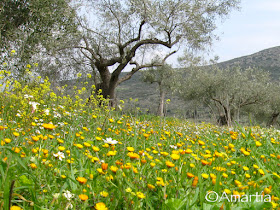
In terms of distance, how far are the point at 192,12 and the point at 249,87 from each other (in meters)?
14.5

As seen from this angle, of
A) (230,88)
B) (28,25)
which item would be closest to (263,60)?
(230,88)

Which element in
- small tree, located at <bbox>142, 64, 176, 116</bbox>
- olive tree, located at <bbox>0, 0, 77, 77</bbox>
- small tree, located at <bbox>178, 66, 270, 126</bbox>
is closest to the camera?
olive tree, located at <bbox>0, 0, 77, 77</bbox>

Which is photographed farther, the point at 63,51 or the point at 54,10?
the point at 63,51

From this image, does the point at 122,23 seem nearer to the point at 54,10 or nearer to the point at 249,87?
the point at 54,10

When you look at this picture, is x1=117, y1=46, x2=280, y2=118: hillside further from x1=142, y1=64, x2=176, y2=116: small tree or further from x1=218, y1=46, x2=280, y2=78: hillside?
x1=142, y1=64, x2=176, y2=116: small tree

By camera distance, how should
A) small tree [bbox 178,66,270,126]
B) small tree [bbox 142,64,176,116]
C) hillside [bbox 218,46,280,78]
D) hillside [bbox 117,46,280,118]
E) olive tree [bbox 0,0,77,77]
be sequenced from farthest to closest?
1. hillside [bbox 218,46,280,78]
2. hillside [bbox 117,46,280,118]
3. small tree [bbox 142,64,176,116]
4. small tree [bbox 178,66,270,126]
5. olive tree [bbox 0,0,77,77]

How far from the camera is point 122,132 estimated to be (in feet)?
11.5

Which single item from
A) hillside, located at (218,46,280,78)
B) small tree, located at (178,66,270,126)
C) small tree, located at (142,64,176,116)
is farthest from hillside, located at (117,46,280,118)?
small tree, located at (178,66,270,126)

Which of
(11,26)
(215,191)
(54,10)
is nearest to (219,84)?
(54,10)

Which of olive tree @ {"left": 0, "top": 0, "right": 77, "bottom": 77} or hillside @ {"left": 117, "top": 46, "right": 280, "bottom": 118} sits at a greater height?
hillside @ {"left": 117, "top": 46, "right": 280, "bottom": 118}

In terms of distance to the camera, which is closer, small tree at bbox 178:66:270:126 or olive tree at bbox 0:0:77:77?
olive tree at bbox 0:0:77:77

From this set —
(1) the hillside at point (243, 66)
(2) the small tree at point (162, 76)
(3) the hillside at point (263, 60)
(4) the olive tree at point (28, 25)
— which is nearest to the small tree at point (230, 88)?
(2) the small tree at point (162, 76)

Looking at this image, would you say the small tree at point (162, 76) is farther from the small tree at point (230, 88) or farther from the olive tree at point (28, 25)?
the olive tree at point (28, 25)

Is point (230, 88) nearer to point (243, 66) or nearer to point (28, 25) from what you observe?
point (28, 25)
